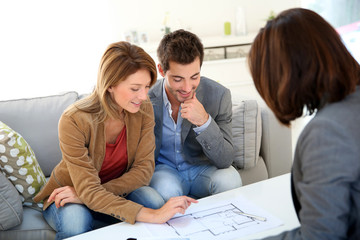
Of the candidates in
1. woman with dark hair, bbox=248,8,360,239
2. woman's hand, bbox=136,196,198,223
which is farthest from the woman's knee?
woman with dark hair, bbox=248,8,360,239

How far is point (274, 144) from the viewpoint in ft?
7.59

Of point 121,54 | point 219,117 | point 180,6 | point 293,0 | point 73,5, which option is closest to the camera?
point 121,54

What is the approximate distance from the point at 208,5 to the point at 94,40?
1271 mm

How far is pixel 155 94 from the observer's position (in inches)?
80.4

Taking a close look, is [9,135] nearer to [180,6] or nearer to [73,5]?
[73,5]

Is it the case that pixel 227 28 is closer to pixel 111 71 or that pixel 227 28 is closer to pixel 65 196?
pixel 111 71

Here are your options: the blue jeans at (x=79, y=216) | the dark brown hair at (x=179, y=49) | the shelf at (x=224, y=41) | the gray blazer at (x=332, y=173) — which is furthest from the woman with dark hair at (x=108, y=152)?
the shelf at (x=224, y=41)

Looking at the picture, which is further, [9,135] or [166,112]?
[166,112]

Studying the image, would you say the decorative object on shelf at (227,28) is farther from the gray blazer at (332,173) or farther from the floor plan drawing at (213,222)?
the gray blazer at (332,173)

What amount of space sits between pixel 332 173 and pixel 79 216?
106cm

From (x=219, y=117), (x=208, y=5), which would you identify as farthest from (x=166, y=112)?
(x=208, y=5)

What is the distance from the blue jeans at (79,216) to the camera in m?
1.56

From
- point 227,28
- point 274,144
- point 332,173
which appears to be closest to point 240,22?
point 227,28

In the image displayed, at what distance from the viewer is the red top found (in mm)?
1750
